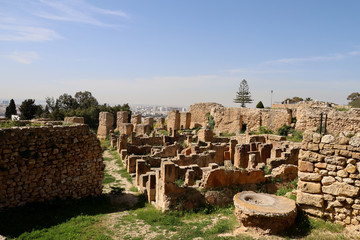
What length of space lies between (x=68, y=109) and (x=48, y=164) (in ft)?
168

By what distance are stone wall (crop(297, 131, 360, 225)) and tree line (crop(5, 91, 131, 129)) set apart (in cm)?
4163

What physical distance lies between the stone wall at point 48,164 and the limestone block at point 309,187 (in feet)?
23.1

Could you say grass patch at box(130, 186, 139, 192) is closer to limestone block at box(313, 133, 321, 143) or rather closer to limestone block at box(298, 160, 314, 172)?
limestone block at box(298, 160, 314, 172)

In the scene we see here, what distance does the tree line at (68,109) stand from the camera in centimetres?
4423

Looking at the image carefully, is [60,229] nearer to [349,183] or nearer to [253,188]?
[253,188]

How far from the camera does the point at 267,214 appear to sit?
19.3 ft

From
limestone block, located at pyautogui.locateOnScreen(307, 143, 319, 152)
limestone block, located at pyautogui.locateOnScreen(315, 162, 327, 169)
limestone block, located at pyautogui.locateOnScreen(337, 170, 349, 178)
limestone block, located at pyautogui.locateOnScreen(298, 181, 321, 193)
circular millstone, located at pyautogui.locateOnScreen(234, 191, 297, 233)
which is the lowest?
circular millstone, located at pyautogui.locateOnScreen(234, 191, 297, 233)

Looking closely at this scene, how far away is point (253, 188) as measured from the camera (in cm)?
912

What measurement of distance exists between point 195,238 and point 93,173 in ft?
16.2

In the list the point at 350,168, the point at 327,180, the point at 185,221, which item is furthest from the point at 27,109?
the point at 350,168

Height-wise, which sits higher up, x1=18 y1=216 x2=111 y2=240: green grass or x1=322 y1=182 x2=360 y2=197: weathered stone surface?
x1=322 y1=182 x2=360 y2=197: weathered stone surface

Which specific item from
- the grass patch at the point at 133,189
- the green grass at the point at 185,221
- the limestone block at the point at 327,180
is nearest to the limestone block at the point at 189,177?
the green grass at the point at 185,221

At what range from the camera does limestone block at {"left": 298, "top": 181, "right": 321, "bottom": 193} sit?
5852 mm

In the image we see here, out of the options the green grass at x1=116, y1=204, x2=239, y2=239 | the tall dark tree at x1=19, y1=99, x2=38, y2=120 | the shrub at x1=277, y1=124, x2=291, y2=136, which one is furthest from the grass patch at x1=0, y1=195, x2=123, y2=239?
the tall dark tree at x1=19, y1=99, x2=38, y2=120
